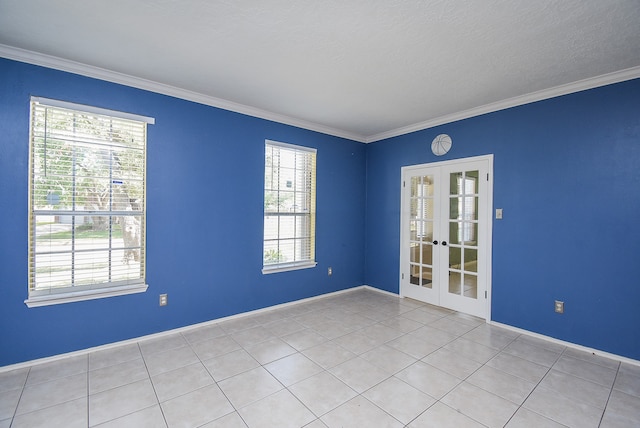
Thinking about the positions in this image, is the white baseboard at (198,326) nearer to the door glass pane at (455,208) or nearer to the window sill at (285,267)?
the window sill at (285,267)

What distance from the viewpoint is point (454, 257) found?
13.1 ft

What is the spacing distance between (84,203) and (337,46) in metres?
2.77

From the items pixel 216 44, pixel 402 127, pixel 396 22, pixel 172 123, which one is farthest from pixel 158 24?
pixel 402 127

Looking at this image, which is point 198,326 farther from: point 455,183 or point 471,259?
point 455,183

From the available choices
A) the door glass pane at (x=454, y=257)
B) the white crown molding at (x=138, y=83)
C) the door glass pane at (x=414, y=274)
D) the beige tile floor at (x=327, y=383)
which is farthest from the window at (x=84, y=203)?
the door glass pane at (x=454, y=257)

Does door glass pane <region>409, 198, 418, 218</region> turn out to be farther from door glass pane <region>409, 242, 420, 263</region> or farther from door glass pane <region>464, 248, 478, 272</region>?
door glass pane <region>464, 248, 478, 272</region>

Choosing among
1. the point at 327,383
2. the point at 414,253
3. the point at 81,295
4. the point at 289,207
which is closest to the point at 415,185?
the point at 414,253

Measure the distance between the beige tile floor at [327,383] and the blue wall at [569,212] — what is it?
1.18 ft

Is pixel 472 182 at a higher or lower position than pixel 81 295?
higher

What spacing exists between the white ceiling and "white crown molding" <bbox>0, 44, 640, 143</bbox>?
1 cm

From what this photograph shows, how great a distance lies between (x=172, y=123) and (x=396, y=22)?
252cm

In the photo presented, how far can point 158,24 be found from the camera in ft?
6.84

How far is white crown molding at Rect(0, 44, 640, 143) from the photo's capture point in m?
2.51

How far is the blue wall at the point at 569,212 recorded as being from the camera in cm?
270
